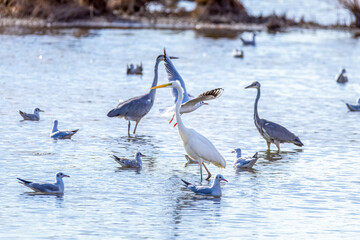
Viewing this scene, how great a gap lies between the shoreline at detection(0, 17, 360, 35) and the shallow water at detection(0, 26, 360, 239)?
7.15 meters

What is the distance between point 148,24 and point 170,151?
22.9 metres

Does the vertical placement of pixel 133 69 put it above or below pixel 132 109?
below

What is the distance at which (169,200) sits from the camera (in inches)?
390

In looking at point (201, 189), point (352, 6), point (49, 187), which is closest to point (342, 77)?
point (201, 189)

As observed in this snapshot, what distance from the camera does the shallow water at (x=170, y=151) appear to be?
29.3ft

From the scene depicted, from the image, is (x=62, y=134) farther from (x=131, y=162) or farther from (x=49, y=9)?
(x=49, y=9)

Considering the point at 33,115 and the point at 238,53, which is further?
the point at 238,53

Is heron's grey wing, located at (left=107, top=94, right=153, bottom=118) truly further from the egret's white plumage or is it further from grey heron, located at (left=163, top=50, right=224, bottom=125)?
the egret's white plumage

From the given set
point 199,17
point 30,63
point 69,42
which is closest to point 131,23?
point 199,17

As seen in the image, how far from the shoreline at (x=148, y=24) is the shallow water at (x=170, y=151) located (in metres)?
7.15

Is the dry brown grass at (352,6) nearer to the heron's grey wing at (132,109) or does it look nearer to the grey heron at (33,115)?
the heron's grey wing at (132,109)

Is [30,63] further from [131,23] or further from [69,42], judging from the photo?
[131,23]

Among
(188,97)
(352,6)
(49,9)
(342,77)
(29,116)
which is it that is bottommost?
(29,116)

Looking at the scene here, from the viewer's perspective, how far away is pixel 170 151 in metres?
13.0
